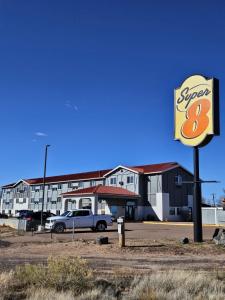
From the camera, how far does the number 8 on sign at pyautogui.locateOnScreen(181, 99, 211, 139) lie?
995 inches

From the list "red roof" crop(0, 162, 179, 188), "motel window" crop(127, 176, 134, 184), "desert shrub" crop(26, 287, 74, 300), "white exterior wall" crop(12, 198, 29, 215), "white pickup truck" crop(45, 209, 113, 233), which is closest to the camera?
"desert shrub" crop(26, 287, 74, 300)

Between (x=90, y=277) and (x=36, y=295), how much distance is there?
2.03 meters

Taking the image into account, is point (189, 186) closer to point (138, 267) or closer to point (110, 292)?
point (138, 267)

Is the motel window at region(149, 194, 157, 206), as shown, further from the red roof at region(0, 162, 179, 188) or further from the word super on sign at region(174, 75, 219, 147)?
the word super on sign at region(174, 75, 219, 147)

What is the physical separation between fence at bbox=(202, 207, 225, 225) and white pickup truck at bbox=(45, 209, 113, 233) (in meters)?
15.4

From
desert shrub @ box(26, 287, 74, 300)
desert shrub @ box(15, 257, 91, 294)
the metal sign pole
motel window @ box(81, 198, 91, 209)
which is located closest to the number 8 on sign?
the metal sign pole

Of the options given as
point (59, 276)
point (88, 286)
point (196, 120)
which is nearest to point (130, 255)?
point (88, 286)

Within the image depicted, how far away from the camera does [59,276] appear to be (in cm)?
1006

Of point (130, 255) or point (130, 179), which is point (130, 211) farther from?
point (130, 255)

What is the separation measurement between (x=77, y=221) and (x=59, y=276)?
25950mm

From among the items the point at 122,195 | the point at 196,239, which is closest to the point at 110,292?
the point at 196,239

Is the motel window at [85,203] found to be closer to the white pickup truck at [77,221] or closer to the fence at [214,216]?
the fence at [214,216]

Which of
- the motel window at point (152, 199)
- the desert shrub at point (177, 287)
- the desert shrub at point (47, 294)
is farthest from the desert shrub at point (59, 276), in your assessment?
the motel window at point (152, 199)

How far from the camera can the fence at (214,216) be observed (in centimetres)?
4741
